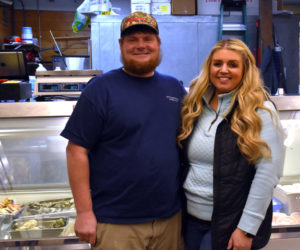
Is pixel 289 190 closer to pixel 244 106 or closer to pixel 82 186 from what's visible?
pixel 244 106

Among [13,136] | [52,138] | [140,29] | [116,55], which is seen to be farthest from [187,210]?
[116,55]

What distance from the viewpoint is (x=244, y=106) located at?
1312 millimetres

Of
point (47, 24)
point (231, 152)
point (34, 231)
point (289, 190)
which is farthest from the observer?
point (47, 24)

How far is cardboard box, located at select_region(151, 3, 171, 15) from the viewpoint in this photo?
4.44 m

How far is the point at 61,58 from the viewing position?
380 cm

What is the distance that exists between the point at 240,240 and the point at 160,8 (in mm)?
3709

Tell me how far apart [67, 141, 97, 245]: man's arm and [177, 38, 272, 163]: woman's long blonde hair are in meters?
0.41

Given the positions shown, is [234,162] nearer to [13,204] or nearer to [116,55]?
[13,204]

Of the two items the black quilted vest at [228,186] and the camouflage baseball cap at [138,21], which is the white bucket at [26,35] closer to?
the camouflage baseball cap at [138,21]

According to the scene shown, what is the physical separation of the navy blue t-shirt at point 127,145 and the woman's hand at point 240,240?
0.91 ft

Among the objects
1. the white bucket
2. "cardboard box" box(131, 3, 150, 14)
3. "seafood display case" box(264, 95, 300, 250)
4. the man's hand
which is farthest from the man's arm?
the white bucket

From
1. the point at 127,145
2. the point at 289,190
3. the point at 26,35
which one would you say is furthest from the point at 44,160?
A: the point at 26,35

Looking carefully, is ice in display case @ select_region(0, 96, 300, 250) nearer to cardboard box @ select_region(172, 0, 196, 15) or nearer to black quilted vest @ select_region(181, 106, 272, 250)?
black quilted vest @ select_region(181, 106, 272, 250)

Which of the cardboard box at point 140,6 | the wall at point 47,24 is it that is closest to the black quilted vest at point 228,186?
the cardboard box at point 140,6
